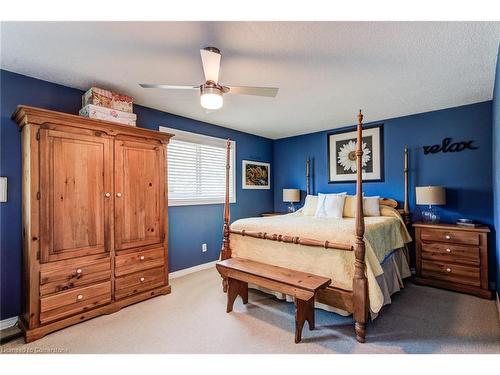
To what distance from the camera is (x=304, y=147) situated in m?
4.86

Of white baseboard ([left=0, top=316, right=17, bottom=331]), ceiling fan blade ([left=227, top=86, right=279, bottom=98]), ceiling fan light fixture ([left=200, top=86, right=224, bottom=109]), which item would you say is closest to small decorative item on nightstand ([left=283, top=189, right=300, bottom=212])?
ceiling fan blade ([left=227, top=86, right=279, bottom=98])

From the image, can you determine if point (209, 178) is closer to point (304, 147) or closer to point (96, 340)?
point (304, 147)

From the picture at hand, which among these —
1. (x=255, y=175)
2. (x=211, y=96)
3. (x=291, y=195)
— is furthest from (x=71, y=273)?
(x=291, y=195)

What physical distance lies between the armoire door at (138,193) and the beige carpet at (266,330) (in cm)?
77

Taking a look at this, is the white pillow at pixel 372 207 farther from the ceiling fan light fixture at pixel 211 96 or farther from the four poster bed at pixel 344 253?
the ceiling fan light fixture at pixel 211 96

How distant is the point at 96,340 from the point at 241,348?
3.99ft

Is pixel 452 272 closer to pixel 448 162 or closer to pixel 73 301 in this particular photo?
pixel 448 162

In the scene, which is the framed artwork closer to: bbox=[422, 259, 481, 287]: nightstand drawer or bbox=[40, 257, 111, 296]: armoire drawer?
bbox=[40, 257, 111, 296]: armoire drawer

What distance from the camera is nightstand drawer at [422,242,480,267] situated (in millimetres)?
2840

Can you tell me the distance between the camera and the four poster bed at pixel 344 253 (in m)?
2.04

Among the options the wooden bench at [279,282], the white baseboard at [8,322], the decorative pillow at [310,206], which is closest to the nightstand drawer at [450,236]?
the decorative pillow at [310,206]

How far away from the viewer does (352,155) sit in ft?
14.0
